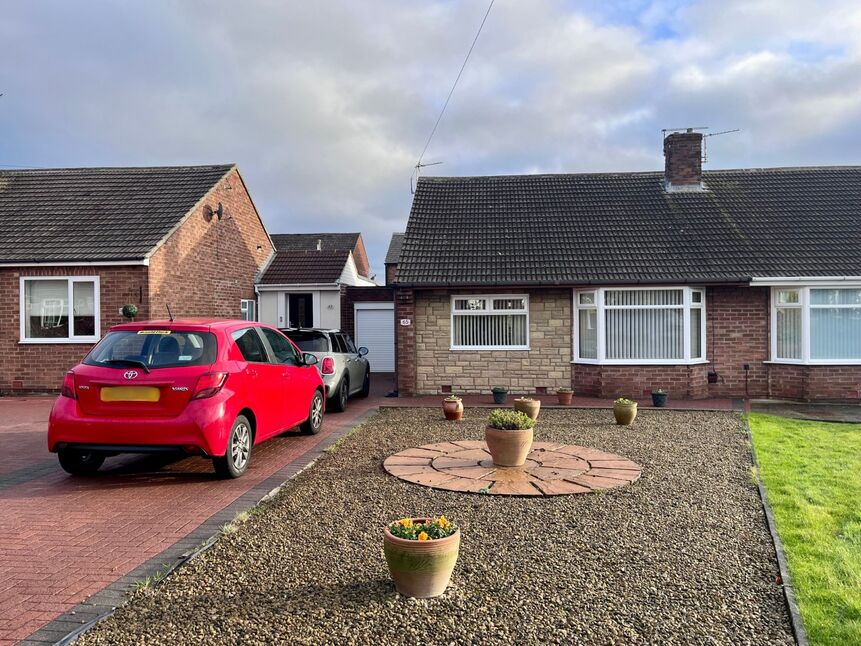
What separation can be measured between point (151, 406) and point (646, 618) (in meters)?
4.83

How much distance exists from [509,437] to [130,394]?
385cm

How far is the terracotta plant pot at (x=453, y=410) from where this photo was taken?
35.3ft

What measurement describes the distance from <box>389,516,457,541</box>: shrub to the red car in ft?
9.99

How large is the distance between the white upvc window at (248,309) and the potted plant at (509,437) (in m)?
14.5

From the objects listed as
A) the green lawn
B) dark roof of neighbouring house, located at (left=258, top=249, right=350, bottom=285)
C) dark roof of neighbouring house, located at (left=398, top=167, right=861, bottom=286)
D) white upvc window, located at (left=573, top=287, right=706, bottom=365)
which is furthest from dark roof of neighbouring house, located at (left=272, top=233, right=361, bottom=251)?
the green lawn

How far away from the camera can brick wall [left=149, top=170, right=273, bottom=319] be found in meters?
15.6

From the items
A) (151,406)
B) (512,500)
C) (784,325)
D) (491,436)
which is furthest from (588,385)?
(151,406)

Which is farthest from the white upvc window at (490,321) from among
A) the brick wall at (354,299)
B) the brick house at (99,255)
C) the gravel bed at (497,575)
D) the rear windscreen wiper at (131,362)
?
the rear windscreen wiper at (131,362)

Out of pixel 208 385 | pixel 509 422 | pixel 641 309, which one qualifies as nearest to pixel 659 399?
pixel 641 309

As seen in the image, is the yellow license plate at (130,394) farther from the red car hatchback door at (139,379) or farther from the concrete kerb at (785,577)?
the concrete kerb at (785,577)

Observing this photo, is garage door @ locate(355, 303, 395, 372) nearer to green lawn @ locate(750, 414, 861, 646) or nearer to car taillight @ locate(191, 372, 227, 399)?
green lawn @ locate(750, 414, 861, 646)

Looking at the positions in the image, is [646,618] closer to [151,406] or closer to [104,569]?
[104,569]

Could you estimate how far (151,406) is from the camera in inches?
248

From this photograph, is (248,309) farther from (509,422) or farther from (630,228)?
(509,422)
